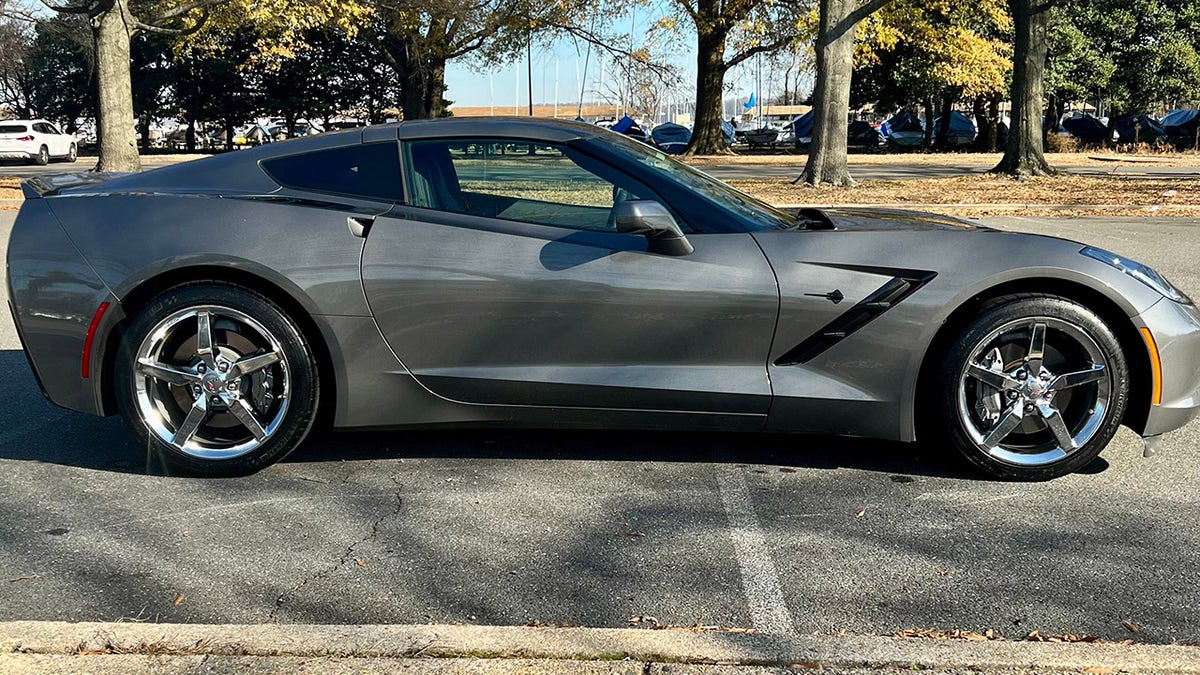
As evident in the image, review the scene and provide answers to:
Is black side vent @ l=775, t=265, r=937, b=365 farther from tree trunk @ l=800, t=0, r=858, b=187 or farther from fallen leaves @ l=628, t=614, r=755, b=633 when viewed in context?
tree trunk @ l=800, t=0, r=858, b=187

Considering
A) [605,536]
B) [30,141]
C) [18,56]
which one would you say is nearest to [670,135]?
[30,141]

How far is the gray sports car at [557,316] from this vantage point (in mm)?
3762

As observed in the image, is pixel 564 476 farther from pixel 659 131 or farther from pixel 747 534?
pixel 659 131

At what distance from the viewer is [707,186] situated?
420 centimetres

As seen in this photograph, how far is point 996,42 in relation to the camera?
37.1 meters

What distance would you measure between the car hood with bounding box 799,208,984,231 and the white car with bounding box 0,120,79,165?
1350 inches

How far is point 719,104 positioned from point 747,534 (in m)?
32.6

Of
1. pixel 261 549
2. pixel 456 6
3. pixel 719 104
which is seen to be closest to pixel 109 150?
pixel 456 6

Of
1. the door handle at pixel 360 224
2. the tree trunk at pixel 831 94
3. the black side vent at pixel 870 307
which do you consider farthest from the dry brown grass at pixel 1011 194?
the door handle at pixel 360 224

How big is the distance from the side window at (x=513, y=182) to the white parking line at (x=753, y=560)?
1.06 metres

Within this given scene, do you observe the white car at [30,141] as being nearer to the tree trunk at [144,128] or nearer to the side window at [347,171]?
the tree trunk at [144,128]

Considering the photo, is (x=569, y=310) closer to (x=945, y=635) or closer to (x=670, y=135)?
(x=945, y=635)

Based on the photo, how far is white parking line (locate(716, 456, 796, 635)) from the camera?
285 centimetres

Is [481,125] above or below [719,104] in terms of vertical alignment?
below
